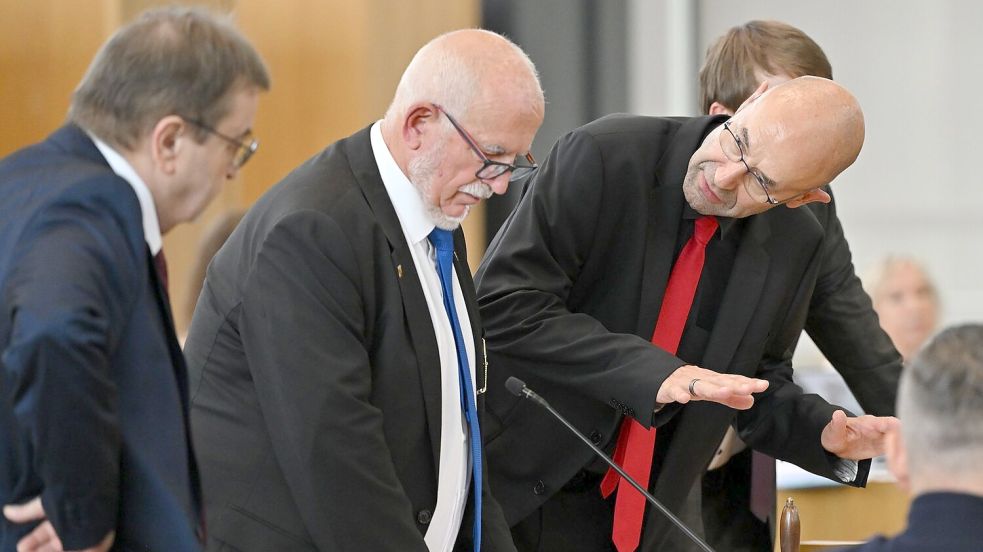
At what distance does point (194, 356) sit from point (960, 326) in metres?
1.03

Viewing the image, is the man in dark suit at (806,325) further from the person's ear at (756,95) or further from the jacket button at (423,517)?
the jacket button at (423,517)

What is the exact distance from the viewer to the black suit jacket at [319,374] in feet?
5.88

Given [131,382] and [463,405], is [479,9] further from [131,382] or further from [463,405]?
[131,382]

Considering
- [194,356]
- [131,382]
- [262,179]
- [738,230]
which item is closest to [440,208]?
[194,356]

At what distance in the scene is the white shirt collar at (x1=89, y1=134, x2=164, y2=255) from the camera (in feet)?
5.10

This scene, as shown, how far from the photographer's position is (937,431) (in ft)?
4.45

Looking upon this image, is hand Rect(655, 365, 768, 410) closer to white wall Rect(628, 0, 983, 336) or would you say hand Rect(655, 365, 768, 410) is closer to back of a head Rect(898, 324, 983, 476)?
back of a head Rect(898, 324, 983, 476)

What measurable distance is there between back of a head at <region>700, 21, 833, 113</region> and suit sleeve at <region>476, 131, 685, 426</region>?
16.2 inches

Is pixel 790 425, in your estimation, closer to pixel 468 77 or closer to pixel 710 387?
pixel 710 387

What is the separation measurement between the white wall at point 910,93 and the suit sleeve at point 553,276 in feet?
9.62

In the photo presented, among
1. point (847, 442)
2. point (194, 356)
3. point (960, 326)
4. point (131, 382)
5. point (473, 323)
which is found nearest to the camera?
point (960, 326)

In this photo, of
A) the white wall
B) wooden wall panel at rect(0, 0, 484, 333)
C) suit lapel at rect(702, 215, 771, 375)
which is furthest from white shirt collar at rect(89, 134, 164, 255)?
the white wall

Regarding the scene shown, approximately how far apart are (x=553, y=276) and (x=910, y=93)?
132 inches

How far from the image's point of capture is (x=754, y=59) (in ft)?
8.84
